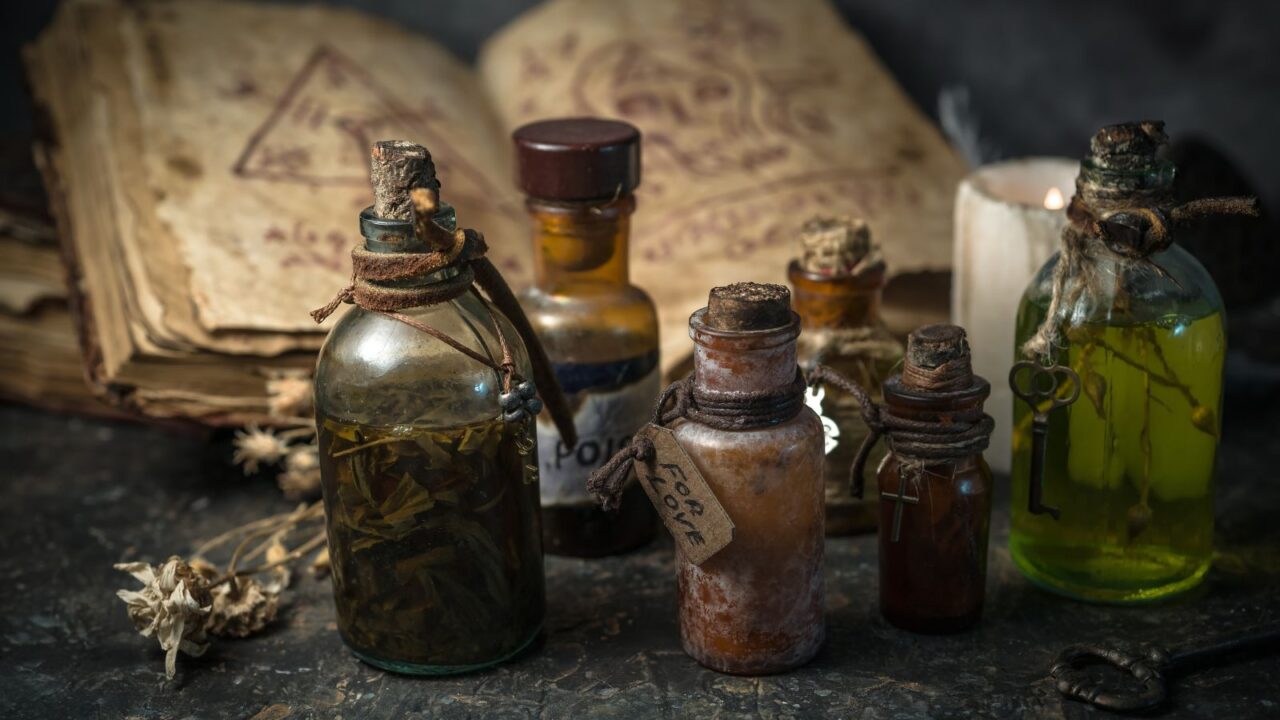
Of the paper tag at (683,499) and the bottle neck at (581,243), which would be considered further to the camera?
the bottle neck at (581,243)

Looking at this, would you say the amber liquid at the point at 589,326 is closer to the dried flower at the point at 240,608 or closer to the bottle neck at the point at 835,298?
the bottle neck at the point at 835,298

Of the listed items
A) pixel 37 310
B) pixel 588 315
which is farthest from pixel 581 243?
pixel 37 310

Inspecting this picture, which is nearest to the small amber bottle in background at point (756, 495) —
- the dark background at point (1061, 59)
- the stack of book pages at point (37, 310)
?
the stack of book pages at point (37, 310)

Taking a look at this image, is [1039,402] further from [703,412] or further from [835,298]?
[703,412]

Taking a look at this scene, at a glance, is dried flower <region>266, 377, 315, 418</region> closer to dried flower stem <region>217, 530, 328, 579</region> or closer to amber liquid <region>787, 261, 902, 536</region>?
dried flower stem <region>217, 530, 328, 579</region>

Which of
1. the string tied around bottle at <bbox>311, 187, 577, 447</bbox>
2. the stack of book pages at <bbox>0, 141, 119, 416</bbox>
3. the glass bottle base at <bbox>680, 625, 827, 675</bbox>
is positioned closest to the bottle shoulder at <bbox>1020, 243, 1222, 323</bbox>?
the glass bottle base at <bbox>680, 625, 827, 675</bbox>
